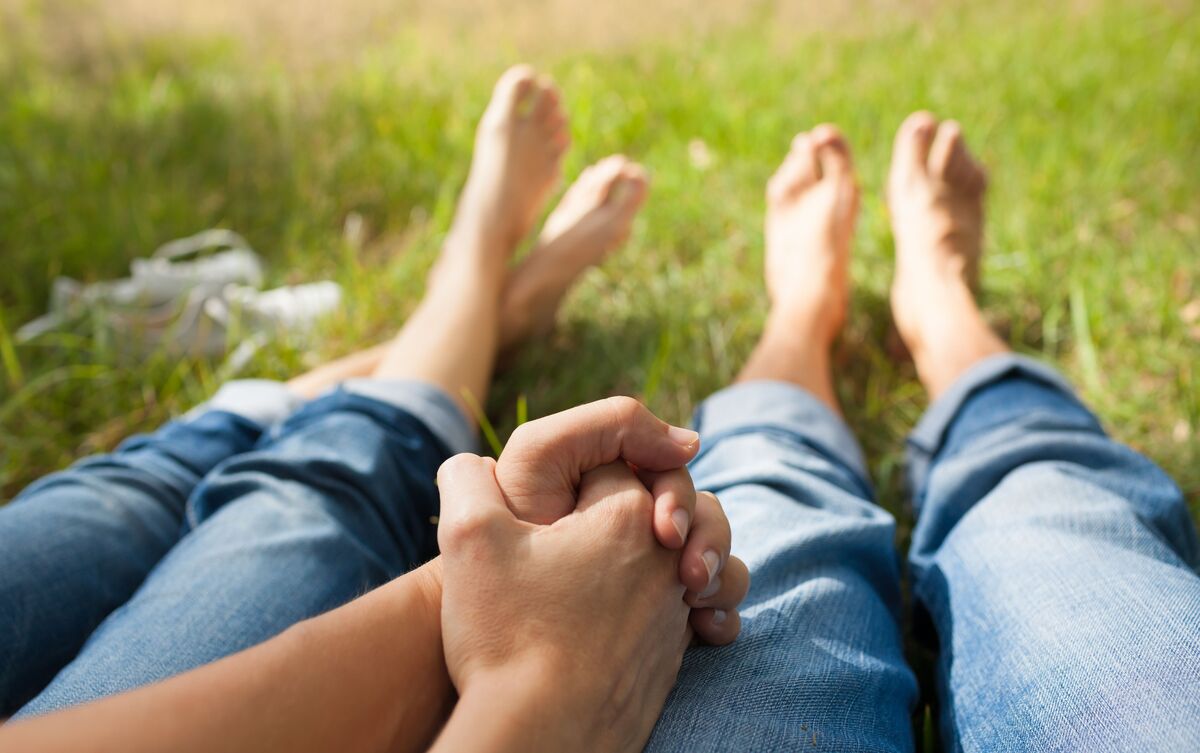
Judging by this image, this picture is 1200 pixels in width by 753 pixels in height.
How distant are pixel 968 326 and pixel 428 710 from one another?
113 cm

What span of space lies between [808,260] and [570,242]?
46 cm

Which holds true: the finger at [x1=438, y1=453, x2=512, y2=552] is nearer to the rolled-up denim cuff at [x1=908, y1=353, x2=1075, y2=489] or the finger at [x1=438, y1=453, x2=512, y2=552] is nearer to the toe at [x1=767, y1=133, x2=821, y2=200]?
the rolled-up denim cuff at [x1=908, y1=353, x2=1075, y2=489]

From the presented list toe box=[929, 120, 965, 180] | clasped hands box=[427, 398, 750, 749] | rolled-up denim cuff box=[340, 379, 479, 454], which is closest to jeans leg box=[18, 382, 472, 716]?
rolled-up denim cuff box=[340, 379, 479, 454]

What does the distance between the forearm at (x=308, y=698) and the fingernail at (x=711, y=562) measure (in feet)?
0.67

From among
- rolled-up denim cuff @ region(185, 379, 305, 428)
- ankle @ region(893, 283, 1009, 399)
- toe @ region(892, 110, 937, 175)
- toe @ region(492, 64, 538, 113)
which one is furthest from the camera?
toe @ region(492, 64, 538, 113)

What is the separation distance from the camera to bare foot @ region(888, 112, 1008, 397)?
1.42 metres

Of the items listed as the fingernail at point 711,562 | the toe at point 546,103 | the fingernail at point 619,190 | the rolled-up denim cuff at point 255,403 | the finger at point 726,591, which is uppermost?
the toe at point 546,103

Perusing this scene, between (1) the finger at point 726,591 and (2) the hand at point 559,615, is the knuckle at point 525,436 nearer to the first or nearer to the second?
(2) the hand at point 559,615

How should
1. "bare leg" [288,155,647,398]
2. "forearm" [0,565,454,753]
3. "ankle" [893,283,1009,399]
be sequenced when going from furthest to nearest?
"bare leg" [288,155,647,398]
"ankle" [893,283,1009,399]
"forearm" [0,565,454,753]

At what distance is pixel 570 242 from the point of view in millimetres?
1759

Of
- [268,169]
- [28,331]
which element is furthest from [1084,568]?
Result: [268,169]

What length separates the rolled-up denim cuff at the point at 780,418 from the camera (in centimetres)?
110

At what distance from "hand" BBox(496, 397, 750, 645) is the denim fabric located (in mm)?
470

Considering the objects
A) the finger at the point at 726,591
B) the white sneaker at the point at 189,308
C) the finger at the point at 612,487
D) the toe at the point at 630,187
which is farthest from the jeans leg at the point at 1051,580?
the white sneaker at the point at 189,308
